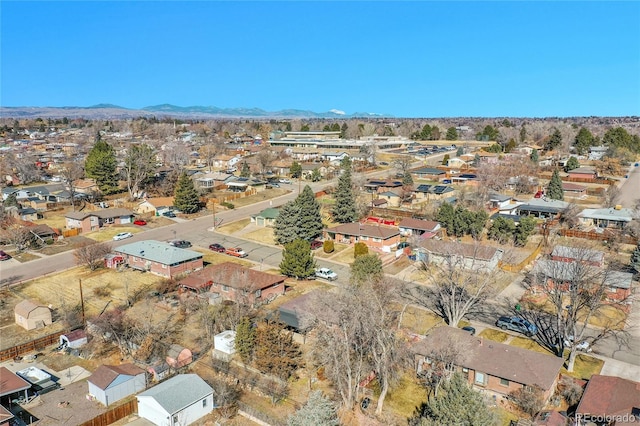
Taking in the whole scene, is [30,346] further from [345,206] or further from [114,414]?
[345,206]

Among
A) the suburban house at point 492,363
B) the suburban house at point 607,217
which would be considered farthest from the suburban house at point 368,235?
the suburban house at point 607,217

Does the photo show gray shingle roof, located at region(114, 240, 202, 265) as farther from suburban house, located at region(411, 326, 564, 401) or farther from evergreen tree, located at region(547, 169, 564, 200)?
evergreen tree, located at region(547, 169, 564, 200)

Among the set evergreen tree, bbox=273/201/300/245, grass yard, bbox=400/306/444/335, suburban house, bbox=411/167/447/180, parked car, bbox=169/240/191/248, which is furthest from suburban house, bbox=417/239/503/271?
suburban house, bbox=411/167/447/180

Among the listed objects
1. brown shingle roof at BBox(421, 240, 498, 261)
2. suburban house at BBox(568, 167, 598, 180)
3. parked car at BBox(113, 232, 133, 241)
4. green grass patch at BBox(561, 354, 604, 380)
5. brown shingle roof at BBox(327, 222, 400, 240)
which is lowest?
parked car at BBox(113, 232, 133, 241)

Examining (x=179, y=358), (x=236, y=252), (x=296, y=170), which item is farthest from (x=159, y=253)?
(x=296, y=170)

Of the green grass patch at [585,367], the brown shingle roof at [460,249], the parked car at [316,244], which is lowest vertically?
the green grass patch at [585,367]

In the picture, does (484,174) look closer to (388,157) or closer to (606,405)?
(388,157)

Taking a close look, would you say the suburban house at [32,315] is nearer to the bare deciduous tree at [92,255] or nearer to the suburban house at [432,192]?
the bare deciduous tree at [92,255]
